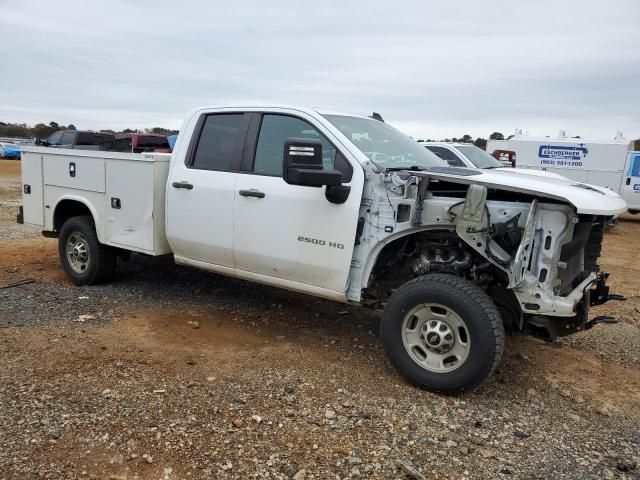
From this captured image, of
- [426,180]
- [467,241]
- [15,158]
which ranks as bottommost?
Result: [15,158]

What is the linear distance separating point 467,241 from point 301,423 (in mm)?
1632

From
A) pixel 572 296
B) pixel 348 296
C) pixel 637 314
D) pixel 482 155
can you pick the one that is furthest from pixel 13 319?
pixel 482 155

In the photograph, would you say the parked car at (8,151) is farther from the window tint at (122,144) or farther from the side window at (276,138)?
the side window at (276,138)

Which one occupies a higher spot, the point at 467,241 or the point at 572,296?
the point at 467,241

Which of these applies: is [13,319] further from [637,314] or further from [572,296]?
[637,314]

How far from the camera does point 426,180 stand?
12.9 feet

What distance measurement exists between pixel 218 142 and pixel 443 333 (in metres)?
2.73

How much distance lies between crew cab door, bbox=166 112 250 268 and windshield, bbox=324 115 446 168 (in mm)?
991

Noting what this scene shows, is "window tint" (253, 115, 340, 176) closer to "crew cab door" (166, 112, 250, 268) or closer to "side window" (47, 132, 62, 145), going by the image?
"crew cab door" (166, 112, 250, 268)

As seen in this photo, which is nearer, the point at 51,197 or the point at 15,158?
the point at 51,197

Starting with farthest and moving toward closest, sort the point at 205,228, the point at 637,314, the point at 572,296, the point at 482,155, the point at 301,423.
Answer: the point at 482,155 < the point at 637,314 < the point at 205,228 < the point at 572,296 < the point at 301,423

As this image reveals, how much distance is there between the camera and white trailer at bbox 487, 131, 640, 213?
17500 mm

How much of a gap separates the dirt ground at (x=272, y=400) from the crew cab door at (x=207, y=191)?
30.7 inches

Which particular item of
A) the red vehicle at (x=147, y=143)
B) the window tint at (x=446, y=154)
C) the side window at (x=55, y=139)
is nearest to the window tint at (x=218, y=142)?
the red vehicle at (x=147, y=143)
